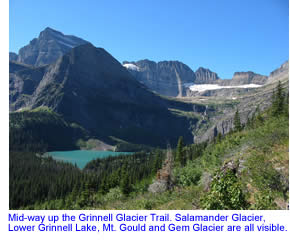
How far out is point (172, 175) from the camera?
1091 inches

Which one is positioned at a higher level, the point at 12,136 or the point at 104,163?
the point at 12,136

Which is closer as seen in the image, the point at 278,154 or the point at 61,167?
the point at 278,154

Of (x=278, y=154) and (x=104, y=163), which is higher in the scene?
(x=278, y=154)

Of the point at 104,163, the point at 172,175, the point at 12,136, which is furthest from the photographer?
the point at 12,136
